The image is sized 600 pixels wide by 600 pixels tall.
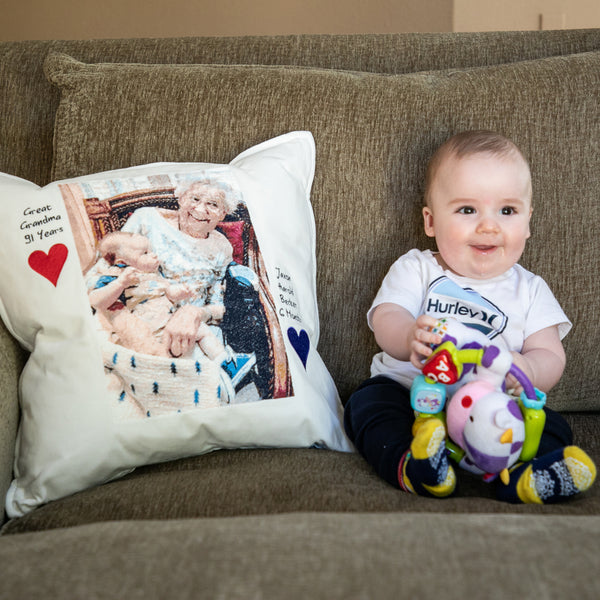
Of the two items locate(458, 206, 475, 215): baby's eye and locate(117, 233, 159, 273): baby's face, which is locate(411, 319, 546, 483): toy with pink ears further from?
locate(117, 233, 159, 273): baby's face

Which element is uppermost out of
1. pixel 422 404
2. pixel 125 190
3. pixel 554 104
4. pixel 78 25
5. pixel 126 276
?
Result: pixel 78 25

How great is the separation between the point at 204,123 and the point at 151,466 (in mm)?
617

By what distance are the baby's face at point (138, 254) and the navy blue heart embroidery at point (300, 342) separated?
234 millimetres

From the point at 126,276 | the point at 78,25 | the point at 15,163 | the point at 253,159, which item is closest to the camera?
the point at 126,276

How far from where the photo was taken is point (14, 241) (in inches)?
41.8

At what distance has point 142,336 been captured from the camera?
1.02 meters

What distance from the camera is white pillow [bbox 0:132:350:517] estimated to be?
99cm

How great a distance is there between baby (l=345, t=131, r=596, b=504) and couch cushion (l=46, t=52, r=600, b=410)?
0.07 meters

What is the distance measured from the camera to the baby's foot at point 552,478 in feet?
2.88

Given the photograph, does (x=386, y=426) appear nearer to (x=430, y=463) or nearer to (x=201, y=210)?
(x=430, y=463)

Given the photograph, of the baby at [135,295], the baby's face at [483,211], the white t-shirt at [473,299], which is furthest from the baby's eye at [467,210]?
the baby at [135,295]

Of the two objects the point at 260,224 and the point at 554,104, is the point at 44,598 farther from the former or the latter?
the point at 554,104

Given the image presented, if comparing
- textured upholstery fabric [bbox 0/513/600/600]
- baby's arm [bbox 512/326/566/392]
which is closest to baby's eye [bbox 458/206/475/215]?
baby's arm [bbox 512/326/566/392]

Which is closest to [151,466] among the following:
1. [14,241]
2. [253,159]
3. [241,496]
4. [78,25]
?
[241,496]
